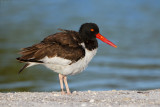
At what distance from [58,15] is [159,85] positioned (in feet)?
44.0

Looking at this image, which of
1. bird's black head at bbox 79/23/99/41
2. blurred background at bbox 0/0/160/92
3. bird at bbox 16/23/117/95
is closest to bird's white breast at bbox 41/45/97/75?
bird at bbox 16/23/117/95

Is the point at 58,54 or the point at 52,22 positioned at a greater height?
the point at 52,22

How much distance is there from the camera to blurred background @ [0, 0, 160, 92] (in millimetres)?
16406

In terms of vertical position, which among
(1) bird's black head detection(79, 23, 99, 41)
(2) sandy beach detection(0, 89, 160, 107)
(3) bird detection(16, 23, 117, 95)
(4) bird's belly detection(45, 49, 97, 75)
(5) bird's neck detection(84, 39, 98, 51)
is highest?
(1) bird's black head detection(79, 23, 99, 41)

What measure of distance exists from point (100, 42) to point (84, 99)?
488 inches

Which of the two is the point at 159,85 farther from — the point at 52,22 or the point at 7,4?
the point at 7,4

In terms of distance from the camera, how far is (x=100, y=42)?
21625mm

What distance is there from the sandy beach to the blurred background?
4.97 m

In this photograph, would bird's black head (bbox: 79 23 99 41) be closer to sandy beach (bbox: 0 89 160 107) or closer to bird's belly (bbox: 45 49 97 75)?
bird's belly (bbox: 45 49 97 75)

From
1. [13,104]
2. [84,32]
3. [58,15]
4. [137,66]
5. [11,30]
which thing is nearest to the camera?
[13,104]

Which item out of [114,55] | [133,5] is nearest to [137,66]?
[114,55]

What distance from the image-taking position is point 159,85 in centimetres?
1574

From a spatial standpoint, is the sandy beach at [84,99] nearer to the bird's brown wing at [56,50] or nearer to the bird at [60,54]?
the bird at [60,54]

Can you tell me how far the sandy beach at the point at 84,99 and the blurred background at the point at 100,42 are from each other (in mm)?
4968
